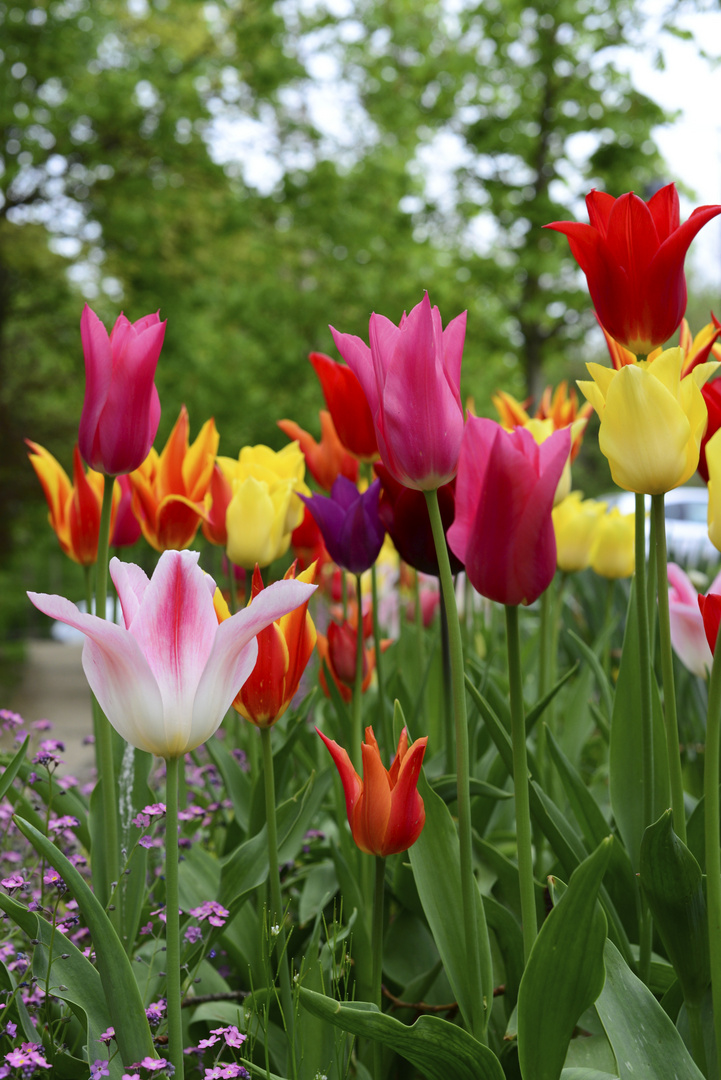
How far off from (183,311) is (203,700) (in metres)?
12.6

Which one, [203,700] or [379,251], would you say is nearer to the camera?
[203,700]

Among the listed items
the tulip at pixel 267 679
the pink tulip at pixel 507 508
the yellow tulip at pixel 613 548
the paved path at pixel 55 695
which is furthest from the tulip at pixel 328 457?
the paved path at pixel 55 695

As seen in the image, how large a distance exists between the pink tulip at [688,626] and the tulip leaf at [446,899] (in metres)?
0.46

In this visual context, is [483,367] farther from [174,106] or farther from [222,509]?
[222,509]

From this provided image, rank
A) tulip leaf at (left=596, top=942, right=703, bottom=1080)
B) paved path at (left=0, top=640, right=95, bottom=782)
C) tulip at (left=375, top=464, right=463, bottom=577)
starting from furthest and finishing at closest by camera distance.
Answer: paved path at (left=0, top=640, right=95, bottom=782) < tulip at (left=375, top=464, right=463, bottom=577) < tulip leaf at (left=596, top=942, right=703, bottom=1080)

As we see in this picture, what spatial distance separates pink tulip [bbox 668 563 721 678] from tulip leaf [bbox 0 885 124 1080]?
89 centimetres

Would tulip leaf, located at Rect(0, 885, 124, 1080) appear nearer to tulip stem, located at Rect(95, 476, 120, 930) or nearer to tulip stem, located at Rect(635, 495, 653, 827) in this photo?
tulip stem, located at Rect(95, 476, 120, 930)

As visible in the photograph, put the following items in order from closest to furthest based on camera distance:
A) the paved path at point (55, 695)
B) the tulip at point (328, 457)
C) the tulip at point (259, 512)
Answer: the tulip at point (259, 512)
the tulip at point (328, 457)
the paved path at point (55, 695)

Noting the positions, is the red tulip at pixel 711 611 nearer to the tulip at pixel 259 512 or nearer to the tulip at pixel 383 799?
the tulip at pixel 383 799

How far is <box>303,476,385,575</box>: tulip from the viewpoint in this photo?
1.48m

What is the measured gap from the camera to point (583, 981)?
83cm

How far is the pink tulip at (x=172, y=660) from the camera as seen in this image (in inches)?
31.5

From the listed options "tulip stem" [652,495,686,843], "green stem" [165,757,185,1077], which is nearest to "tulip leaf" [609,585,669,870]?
"tulip stem" [652,495,686,843]

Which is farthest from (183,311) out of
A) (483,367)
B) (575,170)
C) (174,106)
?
(575,170)
